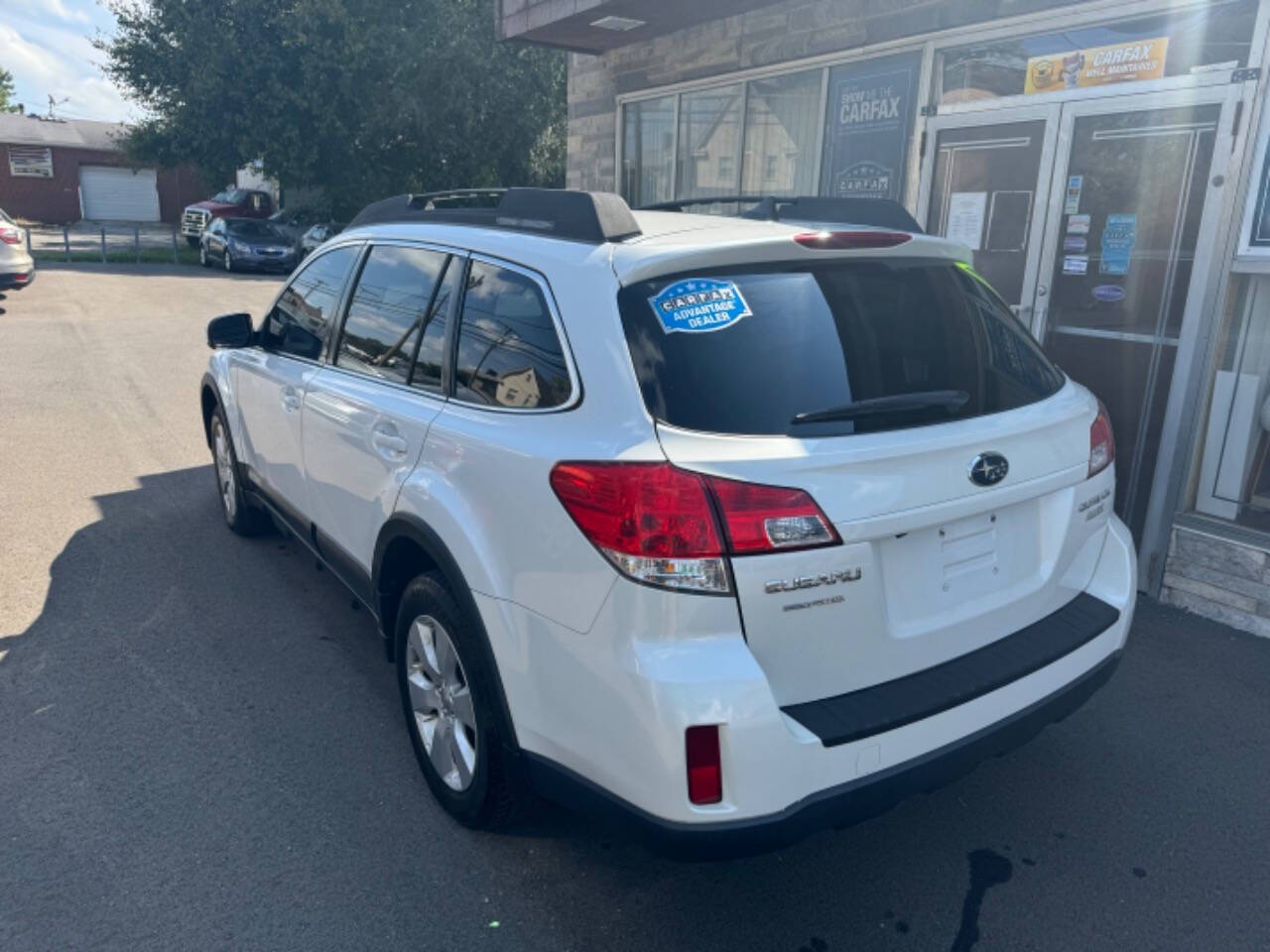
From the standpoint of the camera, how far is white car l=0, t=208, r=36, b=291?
14555 millimetres

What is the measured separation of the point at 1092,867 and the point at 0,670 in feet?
13.5

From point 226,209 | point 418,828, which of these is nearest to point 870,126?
point 418,828

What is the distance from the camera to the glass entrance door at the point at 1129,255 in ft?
15.7

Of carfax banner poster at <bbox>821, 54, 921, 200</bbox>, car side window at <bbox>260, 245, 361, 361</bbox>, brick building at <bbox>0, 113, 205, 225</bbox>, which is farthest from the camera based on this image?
brick building at <bbox>0, 113, 205, 225</bbox>

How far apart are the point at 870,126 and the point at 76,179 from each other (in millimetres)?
46816

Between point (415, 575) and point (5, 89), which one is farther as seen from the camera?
point (5, 89)

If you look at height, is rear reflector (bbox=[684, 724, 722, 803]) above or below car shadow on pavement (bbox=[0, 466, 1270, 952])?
above

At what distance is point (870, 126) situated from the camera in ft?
21.5

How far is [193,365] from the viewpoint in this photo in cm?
1091

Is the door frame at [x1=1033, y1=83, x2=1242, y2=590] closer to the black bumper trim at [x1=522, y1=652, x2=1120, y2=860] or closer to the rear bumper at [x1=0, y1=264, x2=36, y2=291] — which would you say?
the black bumper trim at [x1=522, y1=652, x2=1120, y2=860]

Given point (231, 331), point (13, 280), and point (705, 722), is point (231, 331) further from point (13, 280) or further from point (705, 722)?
point (13, 280)

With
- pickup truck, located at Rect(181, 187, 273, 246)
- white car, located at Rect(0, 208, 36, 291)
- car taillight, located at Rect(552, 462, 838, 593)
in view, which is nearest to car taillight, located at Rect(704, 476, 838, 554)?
car taillight, located at Rect(552, 462, 838, 593)

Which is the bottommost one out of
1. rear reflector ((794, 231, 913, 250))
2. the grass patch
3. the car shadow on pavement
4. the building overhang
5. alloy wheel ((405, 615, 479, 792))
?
the car shadow on pavement

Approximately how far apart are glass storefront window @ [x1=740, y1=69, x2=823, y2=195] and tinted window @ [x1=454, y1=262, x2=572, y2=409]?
16.2ft
